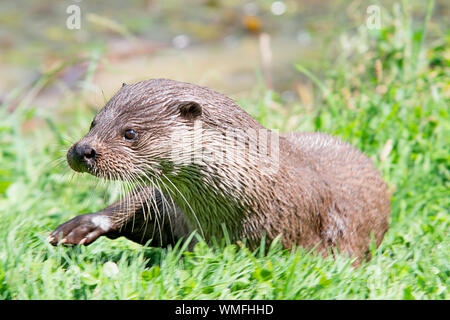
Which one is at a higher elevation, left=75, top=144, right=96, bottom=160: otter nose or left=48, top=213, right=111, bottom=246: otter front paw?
left=75, top=144, right=96, bottom=160: otter nose

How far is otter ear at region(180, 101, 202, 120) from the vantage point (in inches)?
98.6

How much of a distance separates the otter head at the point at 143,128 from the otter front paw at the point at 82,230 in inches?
11.9

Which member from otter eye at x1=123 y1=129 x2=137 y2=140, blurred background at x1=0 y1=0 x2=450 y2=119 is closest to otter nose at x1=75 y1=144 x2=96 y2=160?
otter eye at x1=123 y1=129 x2=137 y2=140

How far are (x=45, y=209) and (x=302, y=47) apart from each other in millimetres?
4637

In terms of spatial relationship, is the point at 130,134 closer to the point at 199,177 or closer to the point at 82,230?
the point at 199,177

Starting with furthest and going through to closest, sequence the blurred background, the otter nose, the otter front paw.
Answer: the blurred background → the otter front paw → the otter nose

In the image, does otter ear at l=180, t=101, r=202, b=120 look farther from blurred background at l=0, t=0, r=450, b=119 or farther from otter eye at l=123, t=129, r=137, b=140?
blurred background at l=0, t=0, r=450, b=119

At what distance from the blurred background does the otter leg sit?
2859 mm

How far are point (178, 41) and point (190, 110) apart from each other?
17.6 ft

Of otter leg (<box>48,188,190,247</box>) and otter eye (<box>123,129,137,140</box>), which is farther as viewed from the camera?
otter leg (<box>48,188,190,247</box>)

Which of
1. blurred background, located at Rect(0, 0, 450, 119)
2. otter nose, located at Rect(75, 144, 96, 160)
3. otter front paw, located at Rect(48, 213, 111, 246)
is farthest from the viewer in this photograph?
blurred background, located at Rect(0, 0, 450, 119)

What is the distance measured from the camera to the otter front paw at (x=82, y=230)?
2.64 metres

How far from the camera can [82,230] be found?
2.68m
